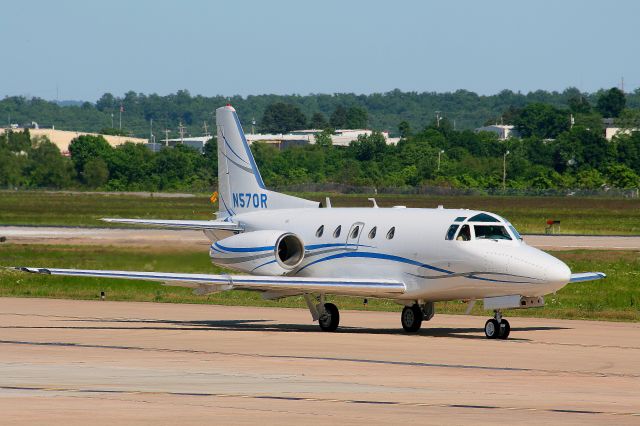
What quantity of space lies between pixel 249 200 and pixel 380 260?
21.0ft

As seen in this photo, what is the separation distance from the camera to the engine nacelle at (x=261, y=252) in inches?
1341

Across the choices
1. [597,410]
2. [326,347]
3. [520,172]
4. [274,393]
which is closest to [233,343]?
[326,347]

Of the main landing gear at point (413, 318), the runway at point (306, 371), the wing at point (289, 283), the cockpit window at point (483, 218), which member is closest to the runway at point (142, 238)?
the runway at point (306, 371)

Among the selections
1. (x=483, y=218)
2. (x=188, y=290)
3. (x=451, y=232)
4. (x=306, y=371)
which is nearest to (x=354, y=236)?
(x=451, y=232)

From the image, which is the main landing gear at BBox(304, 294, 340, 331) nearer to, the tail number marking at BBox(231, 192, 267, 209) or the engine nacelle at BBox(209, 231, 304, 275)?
the engine nacelle at BBox(209, 231, 304, 275)

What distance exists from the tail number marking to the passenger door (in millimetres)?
4656

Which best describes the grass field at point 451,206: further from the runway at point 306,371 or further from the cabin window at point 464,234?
the cabin window at point 464,234

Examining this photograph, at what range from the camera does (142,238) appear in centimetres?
6769

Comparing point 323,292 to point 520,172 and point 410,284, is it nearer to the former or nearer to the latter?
point 410,284

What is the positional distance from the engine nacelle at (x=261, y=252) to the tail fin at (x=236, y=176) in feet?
8.13

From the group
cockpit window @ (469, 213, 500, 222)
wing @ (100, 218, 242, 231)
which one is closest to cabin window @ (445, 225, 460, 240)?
cockpit window @ (469, 213, 500, 222)

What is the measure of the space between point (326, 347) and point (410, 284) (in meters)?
3.66

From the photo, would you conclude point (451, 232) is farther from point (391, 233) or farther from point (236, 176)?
point (236, 176)

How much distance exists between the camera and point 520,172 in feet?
623
